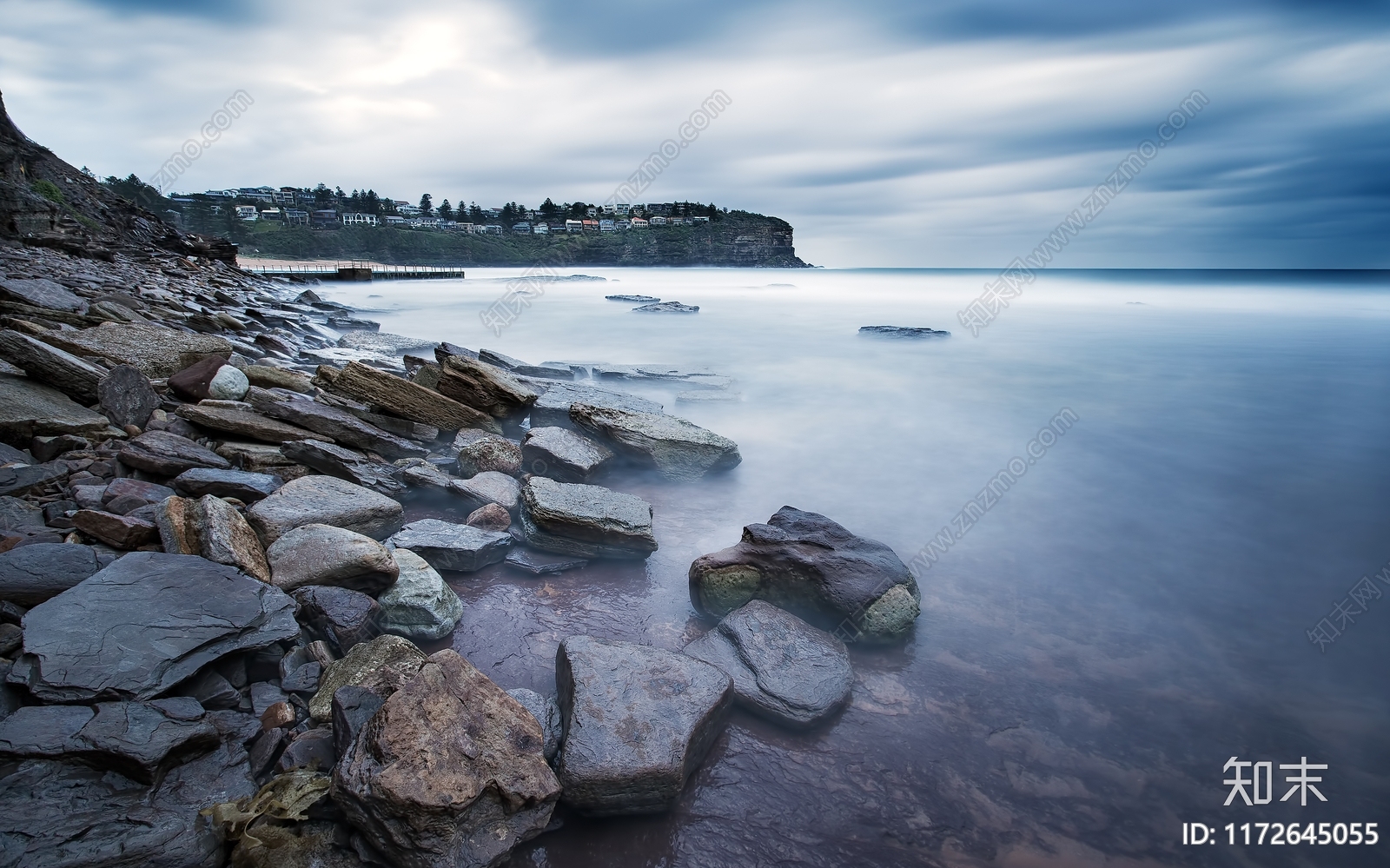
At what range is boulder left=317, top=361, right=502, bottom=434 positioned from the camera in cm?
727

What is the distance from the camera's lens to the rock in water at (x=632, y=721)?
2955 mm

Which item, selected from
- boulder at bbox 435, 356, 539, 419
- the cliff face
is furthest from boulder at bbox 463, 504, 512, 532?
the cliff face

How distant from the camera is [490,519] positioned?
5.59 metres

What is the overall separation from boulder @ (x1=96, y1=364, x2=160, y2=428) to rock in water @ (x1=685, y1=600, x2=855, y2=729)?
510cm

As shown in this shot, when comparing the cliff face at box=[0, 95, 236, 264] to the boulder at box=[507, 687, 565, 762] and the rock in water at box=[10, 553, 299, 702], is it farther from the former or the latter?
the boulder at box=[507, 687, 565, 762]

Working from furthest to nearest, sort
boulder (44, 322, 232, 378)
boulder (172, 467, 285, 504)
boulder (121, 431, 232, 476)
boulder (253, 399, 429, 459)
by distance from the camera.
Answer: boulder (44, 322, 232, 378), boulder (253, 399, 429, 459), boulder (121, 431, 232, 476), boulder (172, 467, 285, 504)

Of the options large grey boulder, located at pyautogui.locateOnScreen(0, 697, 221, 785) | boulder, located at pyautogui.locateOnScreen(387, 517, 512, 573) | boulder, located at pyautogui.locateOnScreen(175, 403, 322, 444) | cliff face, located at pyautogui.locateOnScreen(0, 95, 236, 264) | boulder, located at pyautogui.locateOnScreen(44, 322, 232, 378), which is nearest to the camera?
large grey boulder, located at pyautogui.locateOnScreen(0, 697, 221, 785)

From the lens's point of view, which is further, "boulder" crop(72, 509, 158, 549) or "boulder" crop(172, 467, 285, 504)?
"boulder" crop(172, 467, 285, 504)

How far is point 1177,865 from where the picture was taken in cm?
306

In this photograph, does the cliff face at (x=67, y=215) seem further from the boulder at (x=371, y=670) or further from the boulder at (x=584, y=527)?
the boulder at (x=371, y=670)

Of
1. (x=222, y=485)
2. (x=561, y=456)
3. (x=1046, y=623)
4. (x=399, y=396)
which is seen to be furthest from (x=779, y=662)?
(x=399, y=396)

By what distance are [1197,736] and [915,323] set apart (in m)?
23.0

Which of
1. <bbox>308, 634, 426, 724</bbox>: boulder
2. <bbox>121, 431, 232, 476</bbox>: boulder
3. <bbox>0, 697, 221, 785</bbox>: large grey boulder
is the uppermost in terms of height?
<bbox>121, 431, 232, 476</bbox>: boulder

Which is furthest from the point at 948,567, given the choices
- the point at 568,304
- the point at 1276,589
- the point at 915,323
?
the point at 568,304
